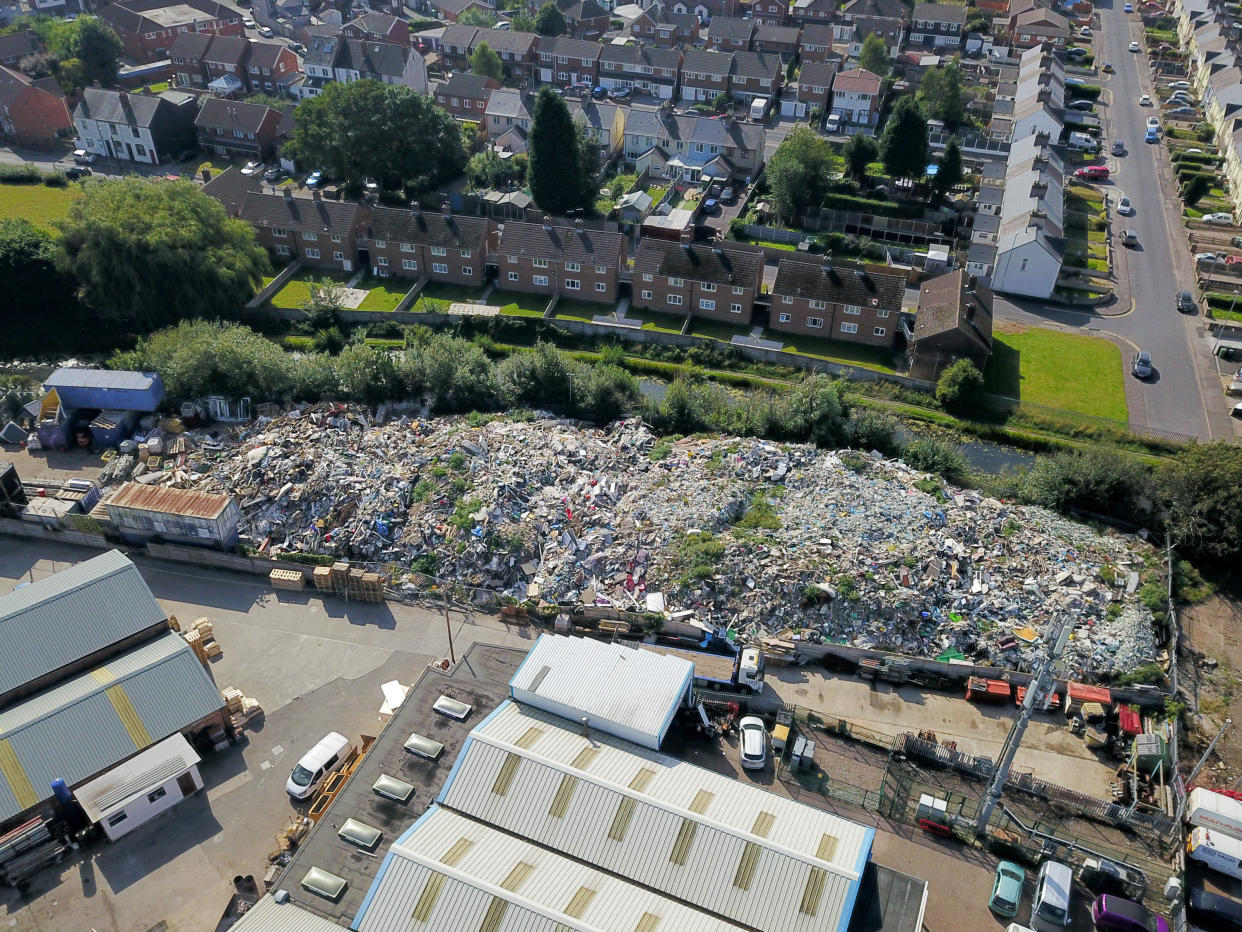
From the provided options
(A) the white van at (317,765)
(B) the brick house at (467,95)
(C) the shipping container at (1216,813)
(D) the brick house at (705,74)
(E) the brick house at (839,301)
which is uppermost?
(D) the brick house at (705,74)

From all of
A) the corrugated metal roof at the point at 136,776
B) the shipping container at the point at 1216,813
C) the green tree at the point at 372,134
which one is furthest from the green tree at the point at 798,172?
the corrugated metal roof at the point at 136,776

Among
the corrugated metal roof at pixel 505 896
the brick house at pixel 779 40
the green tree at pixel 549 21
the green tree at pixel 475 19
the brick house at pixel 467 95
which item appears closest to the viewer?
the corrugated metal roof at pixel 505 896

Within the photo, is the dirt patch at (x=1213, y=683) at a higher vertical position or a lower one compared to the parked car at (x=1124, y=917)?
higher

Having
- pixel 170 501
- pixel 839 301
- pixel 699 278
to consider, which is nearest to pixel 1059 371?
pixel 839 301

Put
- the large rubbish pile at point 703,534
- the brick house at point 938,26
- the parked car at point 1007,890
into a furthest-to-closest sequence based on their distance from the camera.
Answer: the brick house at point 938,26, the large rubbish pile at point 703,534, the parked car at point 1007,890

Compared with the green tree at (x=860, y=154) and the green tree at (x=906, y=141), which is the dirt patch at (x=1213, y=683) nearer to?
the green tree at (x=906, y=141)

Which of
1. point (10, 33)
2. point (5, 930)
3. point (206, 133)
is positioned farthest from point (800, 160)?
point (10, 33)

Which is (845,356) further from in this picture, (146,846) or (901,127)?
(146,846)

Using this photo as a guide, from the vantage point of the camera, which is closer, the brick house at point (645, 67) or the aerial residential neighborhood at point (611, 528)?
the aerial residential neighborhood at point (611, 528)
